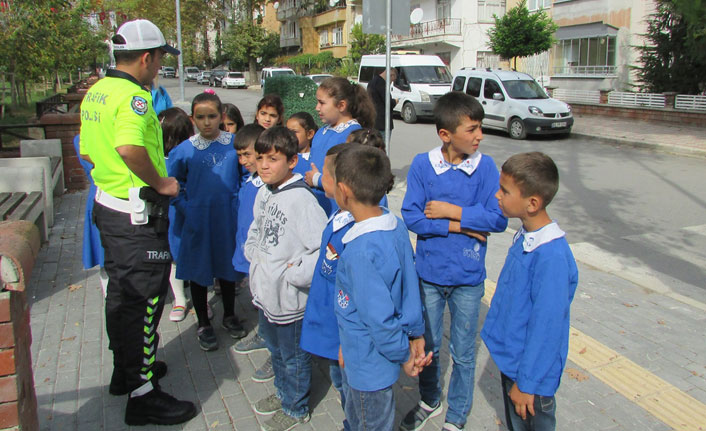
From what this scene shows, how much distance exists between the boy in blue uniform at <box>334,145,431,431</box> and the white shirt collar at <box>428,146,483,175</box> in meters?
0.57

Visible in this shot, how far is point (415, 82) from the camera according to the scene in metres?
18.8

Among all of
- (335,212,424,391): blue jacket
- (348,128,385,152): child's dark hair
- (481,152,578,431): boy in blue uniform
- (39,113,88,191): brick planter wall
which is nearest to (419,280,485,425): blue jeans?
(481,152,578,431): boy in blue uniform

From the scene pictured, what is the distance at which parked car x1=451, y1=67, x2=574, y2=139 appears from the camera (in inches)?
585

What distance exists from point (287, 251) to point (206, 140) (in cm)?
146

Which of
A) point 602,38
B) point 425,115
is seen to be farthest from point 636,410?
point 602,38

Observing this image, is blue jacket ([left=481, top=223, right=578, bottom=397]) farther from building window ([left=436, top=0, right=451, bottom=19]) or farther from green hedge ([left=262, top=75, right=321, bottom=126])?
building window ([left=436, top=0, right=451, bottom=19])

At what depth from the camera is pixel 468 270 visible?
274 centimetres

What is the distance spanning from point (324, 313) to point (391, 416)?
1.88ft

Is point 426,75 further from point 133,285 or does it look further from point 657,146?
point 133,285

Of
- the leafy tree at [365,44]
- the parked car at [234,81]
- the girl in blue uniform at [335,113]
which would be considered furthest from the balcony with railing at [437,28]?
the girl in blue uniform at [335,113]

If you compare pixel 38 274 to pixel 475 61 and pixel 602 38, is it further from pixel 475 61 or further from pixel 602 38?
pixel 475 61

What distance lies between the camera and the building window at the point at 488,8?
34.4 m

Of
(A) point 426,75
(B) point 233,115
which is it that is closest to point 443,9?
(A) point 426,75

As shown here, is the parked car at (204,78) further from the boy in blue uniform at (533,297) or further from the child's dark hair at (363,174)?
the boy in blue uniform at (533,297)
